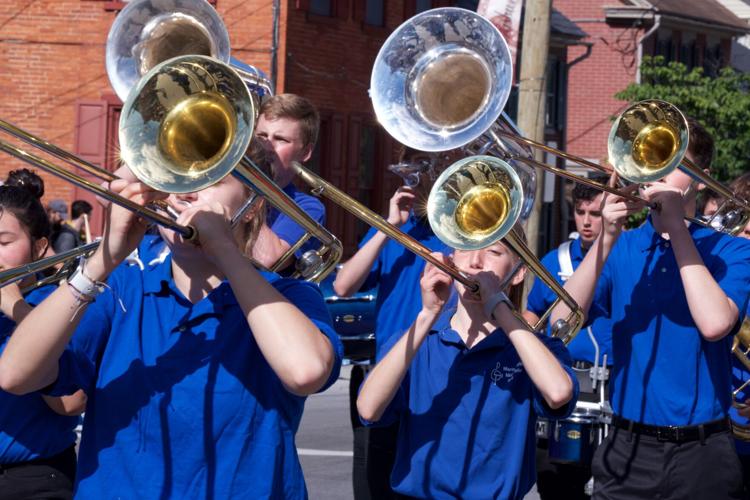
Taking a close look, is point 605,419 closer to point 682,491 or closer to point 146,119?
point 682,491

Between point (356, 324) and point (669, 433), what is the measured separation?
3.92m

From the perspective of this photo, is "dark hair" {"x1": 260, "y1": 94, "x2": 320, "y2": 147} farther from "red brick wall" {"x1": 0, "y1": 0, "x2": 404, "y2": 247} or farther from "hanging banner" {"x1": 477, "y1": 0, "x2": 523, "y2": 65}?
"red brick wall" {"x1": 0, "y1": 0, "x2": 404, "y2": 247}

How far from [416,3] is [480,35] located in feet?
60.4

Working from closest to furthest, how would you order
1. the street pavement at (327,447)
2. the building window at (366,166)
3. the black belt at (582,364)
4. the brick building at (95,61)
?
the black belt at (582,364), the street pavement at (327,447), the brick building at (95,61), the building window at (366,166)

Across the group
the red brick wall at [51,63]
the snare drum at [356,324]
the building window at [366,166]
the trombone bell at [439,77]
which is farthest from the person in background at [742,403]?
the building window at [366,166]

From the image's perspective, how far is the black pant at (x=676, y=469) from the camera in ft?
15.0

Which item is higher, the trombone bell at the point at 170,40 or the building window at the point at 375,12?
the trombone bell at the point at 170,40

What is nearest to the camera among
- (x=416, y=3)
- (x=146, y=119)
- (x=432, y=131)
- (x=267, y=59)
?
(x=146, y=119)

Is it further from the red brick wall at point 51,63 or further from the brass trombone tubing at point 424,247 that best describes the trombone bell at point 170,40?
the red brick wall at point 51,63

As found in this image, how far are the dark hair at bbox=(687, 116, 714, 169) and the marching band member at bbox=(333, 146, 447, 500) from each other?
96 cm

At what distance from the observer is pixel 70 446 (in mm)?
4250

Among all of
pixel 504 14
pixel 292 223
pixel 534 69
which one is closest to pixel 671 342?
pixel 292 223

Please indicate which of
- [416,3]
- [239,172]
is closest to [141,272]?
[239,172]

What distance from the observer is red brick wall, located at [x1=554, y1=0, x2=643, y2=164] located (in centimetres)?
3256
